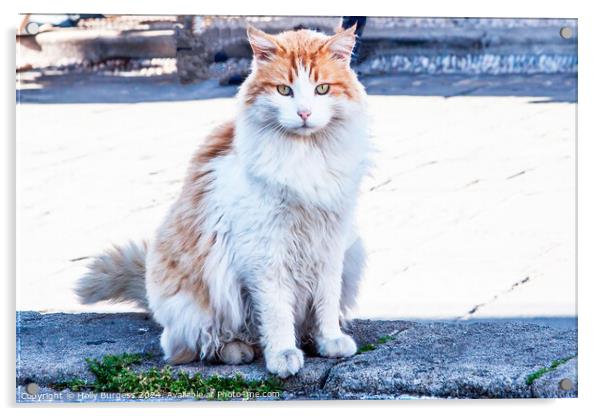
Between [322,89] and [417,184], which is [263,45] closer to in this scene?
[322,89]

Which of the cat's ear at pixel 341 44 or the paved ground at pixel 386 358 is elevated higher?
the cat's ear at pixel 341 44

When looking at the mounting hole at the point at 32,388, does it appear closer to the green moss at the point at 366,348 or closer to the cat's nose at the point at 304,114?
the green moss at the point at 366,348

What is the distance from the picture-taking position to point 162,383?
2992 mm

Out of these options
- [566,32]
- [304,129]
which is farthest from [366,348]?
[566,32]

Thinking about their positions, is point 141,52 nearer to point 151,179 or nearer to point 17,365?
point 151,179

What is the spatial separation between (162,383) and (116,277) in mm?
427

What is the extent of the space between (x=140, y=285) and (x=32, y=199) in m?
0.47

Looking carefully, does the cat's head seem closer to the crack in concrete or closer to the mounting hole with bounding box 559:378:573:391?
the crack in concrete

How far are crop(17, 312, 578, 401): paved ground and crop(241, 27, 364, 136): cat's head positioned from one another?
771 millimetres

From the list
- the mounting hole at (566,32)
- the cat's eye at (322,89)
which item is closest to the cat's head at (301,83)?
the cat's eye at (322,89)

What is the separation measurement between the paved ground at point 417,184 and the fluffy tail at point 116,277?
0.12 ft

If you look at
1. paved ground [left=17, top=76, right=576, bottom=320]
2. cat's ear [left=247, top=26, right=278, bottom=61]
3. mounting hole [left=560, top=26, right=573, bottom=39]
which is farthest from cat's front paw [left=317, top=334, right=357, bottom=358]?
mounting hole [left=560, top=26, right=573, bottom=39]

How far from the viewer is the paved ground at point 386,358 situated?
2957mm

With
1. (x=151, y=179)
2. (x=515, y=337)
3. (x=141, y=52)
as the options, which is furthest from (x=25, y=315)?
(x=515, y=337)
